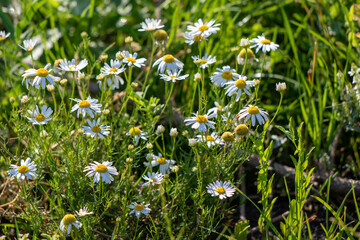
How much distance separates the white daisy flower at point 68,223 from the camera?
4.61 ft

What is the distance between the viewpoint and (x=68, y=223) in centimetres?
141

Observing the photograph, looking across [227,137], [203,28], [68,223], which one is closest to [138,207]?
[68,223]

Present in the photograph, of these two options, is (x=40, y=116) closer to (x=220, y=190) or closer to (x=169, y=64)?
(x=169, y=64)

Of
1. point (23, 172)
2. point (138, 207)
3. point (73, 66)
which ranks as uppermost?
point (73, 66)

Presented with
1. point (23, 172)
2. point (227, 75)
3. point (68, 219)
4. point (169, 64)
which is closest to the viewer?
point (68, 219)

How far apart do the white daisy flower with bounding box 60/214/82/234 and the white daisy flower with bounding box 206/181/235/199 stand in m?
0.46

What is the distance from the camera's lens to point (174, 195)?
5.08 feet

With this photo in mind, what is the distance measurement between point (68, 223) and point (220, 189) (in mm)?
526

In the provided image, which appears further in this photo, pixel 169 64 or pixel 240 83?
pixel 169 64

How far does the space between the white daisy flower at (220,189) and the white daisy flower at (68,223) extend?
17.9 inches

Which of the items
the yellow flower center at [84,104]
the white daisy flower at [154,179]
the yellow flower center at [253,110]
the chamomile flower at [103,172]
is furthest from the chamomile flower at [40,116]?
the yellow flower center at [253,110]

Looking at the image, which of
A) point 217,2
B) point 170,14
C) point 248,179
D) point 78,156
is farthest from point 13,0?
point 248,179

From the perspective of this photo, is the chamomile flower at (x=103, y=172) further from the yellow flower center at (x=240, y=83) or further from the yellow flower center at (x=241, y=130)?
the yellow flower center at (x=240, y=83)

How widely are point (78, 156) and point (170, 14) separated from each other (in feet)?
5.00
